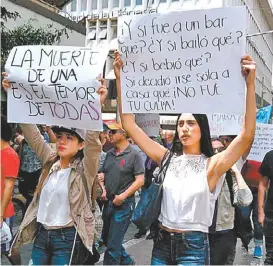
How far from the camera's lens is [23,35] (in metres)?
10.7

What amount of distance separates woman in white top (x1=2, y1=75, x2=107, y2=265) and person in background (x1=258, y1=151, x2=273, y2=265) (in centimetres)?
234

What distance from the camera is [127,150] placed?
625 cm

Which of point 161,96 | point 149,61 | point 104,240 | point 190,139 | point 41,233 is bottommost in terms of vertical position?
point 104,240

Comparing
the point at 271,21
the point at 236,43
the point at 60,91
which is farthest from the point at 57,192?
the point at 271,21

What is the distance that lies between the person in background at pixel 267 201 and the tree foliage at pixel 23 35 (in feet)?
17.7

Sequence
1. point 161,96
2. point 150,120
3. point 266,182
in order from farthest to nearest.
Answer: point 150,120, point 266,182, point 161,96

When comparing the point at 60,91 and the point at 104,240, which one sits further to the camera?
the point at 104,240

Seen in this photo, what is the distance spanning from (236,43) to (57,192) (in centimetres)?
156

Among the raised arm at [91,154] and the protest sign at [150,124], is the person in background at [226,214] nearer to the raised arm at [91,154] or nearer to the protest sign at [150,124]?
the raised arm at [91,154]

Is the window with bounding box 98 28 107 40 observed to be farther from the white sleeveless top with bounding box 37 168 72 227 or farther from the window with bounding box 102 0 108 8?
the white sleeveless top with bounding box 37 168 72 227

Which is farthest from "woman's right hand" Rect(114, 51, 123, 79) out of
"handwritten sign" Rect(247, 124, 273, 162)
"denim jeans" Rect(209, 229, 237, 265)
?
"handwritten sign" Rect(247, 124, 273, 162)

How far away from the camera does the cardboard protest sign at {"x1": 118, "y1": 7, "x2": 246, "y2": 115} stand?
11.4 ft

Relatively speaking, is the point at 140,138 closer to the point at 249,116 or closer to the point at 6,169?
the point at 249,116

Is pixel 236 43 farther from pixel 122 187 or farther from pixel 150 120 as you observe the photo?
pixel 150 120
